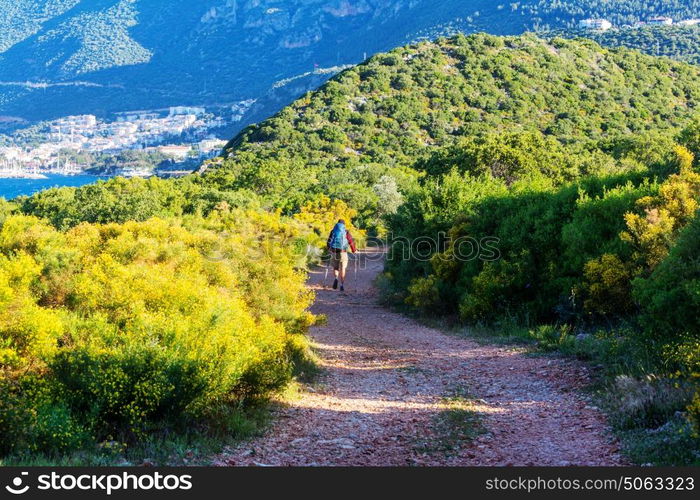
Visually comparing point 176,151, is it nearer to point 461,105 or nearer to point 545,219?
point 461,105

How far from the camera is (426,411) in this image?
7672 millimetres

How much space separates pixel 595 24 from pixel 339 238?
111680 mm

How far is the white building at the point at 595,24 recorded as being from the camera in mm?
109438

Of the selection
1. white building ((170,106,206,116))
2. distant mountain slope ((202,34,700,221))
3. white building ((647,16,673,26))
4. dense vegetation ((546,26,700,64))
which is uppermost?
white building ((647,16,673,26))

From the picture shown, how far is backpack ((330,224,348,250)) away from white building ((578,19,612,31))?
10366 centimetres

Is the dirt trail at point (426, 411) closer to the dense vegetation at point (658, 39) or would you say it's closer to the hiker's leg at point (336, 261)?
the hiker's leg at point (336, 261)

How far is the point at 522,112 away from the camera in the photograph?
55.6 m

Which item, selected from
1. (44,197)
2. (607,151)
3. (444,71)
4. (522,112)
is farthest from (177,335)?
(444,71)

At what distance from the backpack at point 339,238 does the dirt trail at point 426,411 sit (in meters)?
4.54

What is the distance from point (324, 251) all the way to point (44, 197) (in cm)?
1742

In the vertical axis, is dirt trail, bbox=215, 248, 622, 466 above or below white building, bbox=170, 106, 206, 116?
below

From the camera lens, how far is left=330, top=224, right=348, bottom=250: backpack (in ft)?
55.1

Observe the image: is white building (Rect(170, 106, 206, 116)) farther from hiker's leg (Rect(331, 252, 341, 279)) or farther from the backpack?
the backpack

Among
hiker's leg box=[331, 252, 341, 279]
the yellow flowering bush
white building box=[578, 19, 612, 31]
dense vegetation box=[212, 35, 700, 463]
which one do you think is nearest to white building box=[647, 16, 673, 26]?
white building box=[578, 19, 612, 31]
